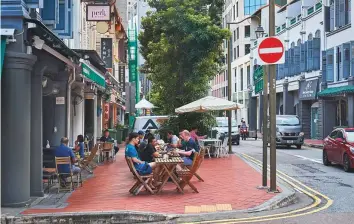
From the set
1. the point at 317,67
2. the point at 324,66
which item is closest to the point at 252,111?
the point at 317,67

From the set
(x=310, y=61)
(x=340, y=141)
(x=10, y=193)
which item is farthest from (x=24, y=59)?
(x=310, y=61)

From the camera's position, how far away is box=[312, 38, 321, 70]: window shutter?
120ft

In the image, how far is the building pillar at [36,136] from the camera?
429 inches

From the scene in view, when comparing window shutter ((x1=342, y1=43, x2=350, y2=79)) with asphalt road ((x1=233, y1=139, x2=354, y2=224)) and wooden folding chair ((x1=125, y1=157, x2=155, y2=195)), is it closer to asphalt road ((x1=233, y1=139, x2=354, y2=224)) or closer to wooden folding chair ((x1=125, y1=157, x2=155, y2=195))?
asphalt road ((x1=233, y1=139, x2=354, y2=224))

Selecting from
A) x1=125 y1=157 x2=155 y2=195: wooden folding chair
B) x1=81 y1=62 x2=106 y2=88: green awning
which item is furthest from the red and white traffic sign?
x1=81 y1=62 x2=106 y2=88: green awning

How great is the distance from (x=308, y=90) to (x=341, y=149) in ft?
73.2

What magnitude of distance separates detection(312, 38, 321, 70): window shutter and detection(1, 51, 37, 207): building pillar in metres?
30.1

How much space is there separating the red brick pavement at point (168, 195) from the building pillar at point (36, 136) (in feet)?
2.73

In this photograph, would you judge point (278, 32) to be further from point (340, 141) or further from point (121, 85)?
point (340, 141)

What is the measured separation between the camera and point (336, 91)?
103 ft

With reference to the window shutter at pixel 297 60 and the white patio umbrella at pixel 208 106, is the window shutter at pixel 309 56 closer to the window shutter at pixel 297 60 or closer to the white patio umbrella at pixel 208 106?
the window shutter at pixel 297 60

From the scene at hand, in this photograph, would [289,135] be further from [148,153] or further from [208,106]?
[148,153]

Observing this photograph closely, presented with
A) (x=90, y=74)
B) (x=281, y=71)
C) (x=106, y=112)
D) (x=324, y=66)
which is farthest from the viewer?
(x=281, y=71)

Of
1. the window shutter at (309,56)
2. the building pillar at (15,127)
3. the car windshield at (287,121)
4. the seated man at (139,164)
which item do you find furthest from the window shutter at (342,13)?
the building pillar at (15,127)
